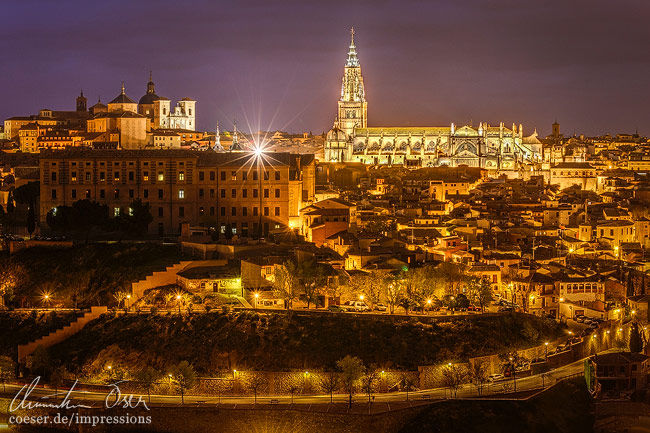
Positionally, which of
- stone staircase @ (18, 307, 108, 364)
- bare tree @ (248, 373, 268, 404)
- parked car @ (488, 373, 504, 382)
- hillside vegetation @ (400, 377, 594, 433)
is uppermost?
stone staircase @ (18, 307, 108, 364)

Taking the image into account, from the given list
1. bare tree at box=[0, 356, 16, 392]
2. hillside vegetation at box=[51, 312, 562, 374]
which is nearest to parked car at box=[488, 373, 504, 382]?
hillside vegetation at box=[51, 312, 562, 374]

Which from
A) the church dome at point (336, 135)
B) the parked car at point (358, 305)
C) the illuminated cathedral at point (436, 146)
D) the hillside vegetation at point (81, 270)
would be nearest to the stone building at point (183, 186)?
the hillside vegetation at point (81, 270)

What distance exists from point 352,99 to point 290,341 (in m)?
70.5

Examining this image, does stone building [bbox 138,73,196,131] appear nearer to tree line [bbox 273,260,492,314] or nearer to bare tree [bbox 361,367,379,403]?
tree line [bbox 273,260,492,314]

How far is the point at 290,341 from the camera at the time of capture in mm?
25297

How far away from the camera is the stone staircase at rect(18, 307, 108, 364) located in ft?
87.4

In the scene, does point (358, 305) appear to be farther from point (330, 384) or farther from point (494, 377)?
point (494, 377)

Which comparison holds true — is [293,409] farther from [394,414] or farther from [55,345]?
[55,345]

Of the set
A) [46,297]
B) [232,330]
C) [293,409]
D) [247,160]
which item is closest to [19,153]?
[247,160]

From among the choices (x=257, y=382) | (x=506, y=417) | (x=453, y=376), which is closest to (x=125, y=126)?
(x=257, y=382)

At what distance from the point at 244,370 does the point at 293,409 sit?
2835 millimetres

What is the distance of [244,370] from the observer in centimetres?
2428

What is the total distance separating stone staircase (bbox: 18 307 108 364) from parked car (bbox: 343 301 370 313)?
736 centimetres

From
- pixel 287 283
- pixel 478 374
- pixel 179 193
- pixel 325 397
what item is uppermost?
pixel 179 193
